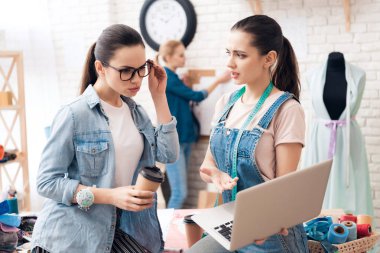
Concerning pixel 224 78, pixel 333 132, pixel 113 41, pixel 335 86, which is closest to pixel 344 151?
pixel 333 132

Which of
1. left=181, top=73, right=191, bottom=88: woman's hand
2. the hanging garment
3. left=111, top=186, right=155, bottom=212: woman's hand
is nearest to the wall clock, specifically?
left=181, top=73, right=191, bottom=88: woman's hand

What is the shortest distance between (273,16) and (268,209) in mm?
3092

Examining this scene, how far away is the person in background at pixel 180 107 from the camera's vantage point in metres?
4.28

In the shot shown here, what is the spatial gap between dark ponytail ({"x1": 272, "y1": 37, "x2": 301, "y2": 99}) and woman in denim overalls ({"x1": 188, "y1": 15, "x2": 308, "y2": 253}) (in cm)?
4

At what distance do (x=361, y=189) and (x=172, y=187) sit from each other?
1620 mm

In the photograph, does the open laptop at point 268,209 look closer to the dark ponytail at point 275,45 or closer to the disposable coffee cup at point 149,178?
the disposable coffee cup at point 149,178

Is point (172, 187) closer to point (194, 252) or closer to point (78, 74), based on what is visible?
point (78, 74)

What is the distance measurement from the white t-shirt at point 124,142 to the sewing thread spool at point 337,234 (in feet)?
2.91

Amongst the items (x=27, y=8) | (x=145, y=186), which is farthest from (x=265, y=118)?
(x=27, y=8)

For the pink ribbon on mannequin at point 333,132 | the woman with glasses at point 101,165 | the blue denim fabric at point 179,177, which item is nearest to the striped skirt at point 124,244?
the woman with glasses at point 101,165

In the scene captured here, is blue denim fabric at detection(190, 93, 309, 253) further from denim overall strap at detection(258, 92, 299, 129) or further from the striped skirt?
the striped skirt

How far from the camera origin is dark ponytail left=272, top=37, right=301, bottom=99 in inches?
75.4

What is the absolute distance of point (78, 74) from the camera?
4938 millimetres

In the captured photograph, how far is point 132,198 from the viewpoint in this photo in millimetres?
1588
